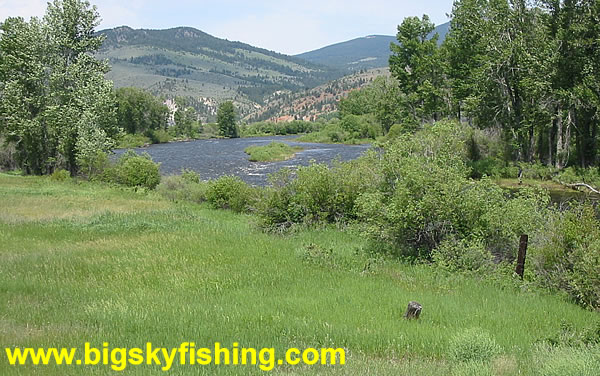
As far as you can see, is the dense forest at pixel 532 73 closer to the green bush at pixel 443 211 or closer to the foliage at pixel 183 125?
the green bush at pixel 443 211

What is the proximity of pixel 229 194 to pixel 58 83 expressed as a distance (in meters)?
20.9

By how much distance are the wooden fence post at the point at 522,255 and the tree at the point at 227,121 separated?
125m

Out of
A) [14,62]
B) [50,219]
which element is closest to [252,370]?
[50,219]

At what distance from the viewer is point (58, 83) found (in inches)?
1582

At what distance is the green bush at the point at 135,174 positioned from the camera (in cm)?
3603

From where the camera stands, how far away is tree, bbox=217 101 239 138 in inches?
5345

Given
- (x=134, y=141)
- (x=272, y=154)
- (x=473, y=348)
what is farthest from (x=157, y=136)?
(x=473, y=348)

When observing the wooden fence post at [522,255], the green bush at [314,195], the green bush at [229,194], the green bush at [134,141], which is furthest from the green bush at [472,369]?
the green bush at [134,141]

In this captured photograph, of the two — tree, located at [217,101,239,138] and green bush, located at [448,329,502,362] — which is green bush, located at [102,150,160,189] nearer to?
green bush, located at [448,329,502,362]

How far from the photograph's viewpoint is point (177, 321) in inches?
356

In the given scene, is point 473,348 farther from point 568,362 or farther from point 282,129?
point 282,129

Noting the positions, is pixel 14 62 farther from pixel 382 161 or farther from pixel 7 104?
pixel 382 161

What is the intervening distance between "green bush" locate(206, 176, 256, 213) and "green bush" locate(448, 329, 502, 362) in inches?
811

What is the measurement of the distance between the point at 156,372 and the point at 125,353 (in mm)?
1018
